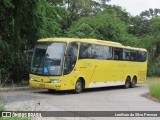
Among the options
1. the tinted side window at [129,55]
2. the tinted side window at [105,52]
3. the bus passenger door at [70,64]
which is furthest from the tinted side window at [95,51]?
the tinted side window at [129,55]

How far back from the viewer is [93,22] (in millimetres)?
44062

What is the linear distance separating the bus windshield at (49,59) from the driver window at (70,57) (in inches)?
12.4

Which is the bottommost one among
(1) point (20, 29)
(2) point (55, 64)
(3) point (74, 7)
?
(2) point (55, 64)

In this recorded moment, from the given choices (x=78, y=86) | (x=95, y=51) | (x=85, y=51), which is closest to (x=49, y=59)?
(x=78, y=86)

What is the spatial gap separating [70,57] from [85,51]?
5.96ft

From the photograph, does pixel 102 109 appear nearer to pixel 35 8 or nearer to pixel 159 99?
pixel 159 99

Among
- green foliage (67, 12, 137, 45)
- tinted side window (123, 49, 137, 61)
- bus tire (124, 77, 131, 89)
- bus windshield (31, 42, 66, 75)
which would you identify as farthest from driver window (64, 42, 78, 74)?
green foliage (67, 12, 137, 45)

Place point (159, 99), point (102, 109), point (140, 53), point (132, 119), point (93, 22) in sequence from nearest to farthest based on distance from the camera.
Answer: point (132, 119) → point (102, 109) → point (159, 99) → point (140, 53) → point (93, 22)

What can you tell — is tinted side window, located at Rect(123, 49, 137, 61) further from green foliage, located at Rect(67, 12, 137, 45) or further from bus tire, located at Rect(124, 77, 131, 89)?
green foliage, located at Rect(67, 12, 137, 45)

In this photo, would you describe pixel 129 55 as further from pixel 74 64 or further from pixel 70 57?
pixel 70 57

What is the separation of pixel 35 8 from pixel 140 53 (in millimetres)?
11193

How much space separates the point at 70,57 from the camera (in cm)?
2298

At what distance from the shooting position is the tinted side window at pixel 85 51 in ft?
78.6

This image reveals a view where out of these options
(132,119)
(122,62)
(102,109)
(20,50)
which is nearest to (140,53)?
(122,62)
